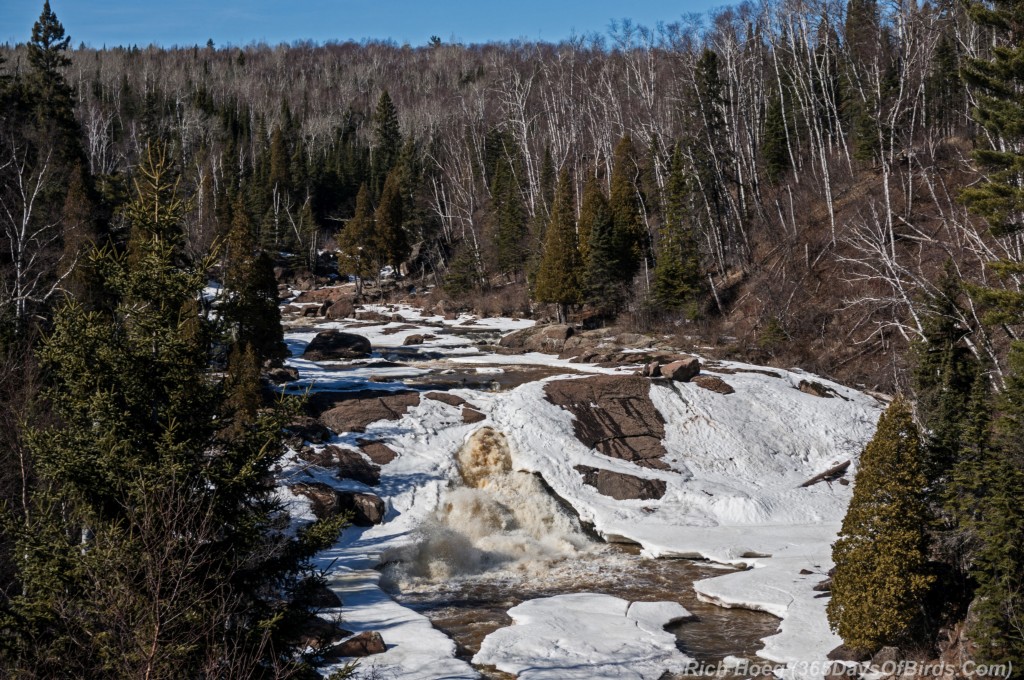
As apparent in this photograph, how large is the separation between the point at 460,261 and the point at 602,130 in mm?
14142

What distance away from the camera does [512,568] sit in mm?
19609

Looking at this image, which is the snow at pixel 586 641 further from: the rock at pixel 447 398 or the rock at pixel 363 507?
the rock at pixel 447 398

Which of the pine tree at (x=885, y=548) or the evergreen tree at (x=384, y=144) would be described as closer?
the pine tree at (x=885, y=548)

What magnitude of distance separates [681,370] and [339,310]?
102 ft

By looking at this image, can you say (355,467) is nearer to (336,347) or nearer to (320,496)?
(320,496)

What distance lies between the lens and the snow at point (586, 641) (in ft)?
45.4

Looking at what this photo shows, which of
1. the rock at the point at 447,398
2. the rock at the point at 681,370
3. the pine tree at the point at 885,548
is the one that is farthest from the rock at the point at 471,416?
the pine tree at the point at 885,548

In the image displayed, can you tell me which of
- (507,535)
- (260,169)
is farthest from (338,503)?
(260,169)

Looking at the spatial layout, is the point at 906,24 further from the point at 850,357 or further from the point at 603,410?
the point at 603,410

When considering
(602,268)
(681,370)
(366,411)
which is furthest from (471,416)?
(602,268)

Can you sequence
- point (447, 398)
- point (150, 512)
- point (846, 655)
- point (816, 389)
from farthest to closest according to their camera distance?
point (816, 389)
point (447, 398)
point (846, 655)
point (150, 512)

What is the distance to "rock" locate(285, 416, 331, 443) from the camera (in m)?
23.5

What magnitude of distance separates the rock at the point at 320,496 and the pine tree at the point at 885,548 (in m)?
11.6

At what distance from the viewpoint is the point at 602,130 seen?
61000mm
